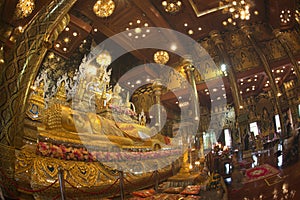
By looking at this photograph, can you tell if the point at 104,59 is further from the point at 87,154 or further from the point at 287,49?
the point at 287,49

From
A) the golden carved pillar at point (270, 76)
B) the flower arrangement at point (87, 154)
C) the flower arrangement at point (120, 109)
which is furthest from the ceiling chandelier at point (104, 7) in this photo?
the golden carved pillar at point (270, 76)

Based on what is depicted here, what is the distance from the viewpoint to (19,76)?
0.75 metres

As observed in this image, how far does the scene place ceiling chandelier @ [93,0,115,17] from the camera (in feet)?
9.20

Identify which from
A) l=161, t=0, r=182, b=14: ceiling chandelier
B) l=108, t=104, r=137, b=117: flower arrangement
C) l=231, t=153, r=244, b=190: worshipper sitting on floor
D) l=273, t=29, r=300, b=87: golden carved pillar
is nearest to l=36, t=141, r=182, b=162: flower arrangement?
l=231, t=153, r=244, b=190: worshipper sitting on floor

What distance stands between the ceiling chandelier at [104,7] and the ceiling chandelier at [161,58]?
1.64 meters

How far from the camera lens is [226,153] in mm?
1118

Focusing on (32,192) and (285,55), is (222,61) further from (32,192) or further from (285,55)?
(32,192)

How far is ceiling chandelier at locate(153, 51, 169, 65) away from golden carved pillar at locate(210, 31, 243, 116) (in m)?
0.32

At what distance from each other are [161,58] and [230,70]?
0.48m

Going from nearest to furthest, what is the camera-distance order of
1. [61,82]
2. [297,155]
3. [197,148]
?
[297,155] → [197,148] → [61,82]

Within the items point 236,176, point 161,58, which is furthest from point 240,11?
point 236,176

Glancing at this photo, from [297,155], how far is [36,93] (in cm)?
278

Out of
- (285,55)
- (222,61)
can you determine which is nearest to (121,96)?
(222,61)

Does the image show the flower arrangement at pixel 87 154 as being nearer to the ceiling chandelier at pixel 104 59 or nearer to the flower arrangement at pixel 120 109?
the flower arrangement at pixel 120 109
